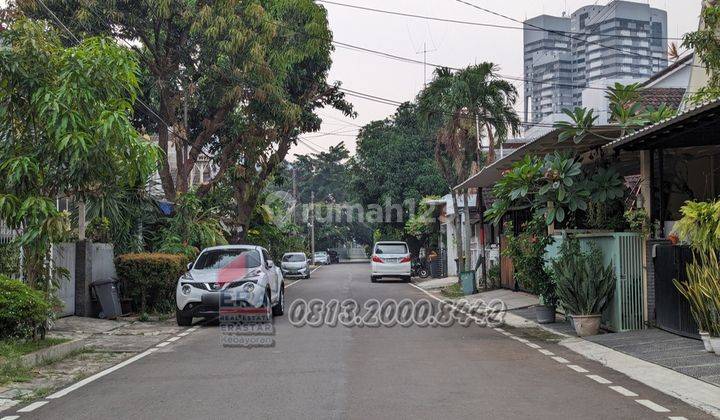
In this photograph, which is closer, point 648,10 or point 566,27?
point 566,27

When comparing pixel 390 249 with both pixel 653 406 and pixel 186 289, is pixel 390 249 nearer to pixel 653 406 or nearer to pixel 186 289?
pixel 186 289

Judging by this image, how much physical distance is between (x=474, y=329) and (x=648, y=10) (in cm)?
6499

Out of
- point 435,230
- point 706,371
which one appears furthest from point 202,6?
point 435,230

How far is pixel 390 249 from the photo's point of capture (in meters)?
38.8

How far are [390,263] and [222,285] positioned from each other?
21.8m

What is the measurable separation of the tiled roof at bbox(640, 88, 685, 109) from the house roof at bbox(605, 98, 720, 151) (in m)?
13.1

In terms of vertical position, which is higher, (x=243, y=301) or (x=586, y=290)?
(x=586, y=290)

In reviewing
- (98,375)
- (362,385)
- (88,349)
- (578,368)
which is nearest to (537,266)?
(578,368)

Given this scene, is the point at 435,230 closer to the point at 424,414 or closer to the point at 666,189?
the point at 666,189

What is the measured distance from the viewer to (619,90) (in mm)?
15758

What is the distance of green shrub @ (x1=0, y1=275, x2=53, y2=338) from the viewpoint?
11.5 m

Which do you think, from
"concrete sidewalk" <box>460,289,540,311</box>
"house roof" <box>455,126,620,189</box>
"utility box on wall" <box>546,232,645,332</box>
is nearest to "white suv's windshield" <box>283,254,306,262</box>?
"concrete sidewalk" <box>460,289,540,311</box>

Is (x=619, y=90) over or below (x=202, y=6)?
below

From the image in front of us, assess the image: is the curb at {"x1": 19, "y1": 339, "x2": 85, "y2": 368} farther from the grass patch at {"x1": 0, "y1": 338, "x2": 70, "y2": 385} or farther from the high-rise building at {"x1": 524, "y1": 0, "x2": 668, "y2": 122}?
the high-rise building at {"x1": 524, "y1": 0, "x2": 668, "y2": 122}
